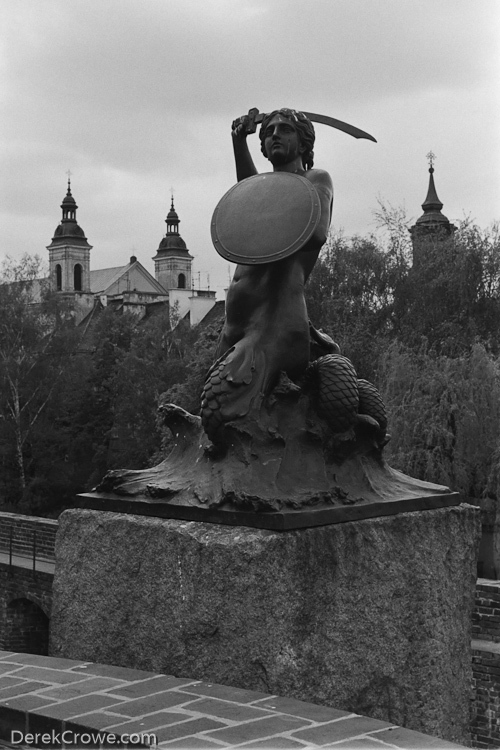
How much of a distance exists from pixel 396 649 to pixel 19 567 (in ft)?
43.2

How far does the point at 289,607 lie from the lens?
4.10m

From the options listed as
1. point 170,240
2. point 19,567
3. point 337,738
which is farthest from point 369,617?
point 170,240

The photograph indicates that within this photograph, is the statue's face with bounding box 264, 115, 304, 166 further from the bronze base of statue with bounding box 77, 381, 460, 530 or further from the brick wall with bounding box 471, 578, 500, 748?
the brick wall with bounding box 471, 578, 500, 748

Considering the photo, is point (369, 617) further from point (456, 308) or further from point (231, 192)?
point (456, 308)

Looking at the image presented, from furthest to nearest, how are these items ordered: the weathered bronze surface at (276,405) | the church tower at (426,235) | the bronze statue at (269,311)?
the church tower at (426,235)
the bronze statue at (269,311)
the weathered bronze surface at (276,405)

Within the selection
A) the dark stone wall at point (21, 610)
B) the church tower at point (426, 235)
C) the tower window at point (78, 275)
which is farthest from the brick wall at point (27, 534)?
the tower window at point (78, 275)

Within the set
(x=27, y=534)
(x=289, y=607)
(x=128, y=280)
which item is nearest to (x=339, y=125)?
(x=289, y=607)

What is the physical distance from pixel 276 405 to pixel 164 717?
1566mm

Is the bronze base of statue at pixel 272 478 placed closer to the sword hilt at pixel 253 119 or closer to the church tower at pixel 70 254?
the sword hilt at pixel 253 119

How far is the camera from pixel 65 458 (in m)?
35.4

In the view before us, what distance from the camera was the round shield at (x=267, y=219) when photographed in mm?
4676

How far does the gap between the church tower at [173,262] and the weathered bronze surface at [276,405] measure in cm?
8919

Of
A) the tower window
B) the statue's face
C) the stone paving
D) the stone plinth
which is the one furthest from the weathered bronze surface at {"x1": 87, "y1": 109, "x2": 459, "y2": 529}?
the tower window

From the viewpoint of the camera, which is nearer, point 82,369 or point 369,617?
point 369,617
